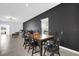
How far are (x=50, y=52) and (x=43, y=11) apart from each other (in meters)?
1.08

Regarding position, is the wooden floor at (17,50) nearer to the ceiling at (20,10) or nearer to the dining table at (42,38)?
the dining table at (42,38)

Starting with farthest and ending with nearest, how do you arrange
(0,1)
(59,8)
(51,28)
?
1. (59,8)
2. (51,28)
3. (0,1)

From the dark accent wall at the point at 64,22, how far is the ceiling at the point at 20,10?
5.2 inches

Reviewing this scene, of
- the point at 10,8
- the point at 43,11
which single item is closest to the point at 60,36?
the point at 43,11

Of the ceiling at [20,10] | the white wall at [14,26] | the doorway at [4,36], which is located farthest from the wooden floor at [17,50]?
the ceiling at [20,10]

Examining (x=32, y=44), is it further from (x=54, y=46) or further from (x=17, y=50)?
(x=54, y=46)

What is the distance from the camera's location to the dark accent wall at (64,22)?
7.75 ft

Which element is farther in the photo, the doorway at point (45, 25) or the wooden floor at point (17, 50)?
the doorway at point (45, 25)

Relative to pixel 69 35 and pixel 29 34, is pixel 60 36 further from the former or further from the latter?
pixel 29 34

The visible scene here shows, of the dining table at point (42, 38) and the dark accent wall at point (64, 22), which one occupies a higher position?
the dark accent wall at point (64, 22)

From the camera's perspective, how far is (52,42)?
229 cm

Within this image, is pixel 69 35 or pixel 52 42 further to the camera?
pixel 69 35

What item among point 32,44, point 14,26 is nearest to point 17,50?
point 32,44

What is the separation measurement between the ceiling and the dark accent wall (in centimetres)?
13
